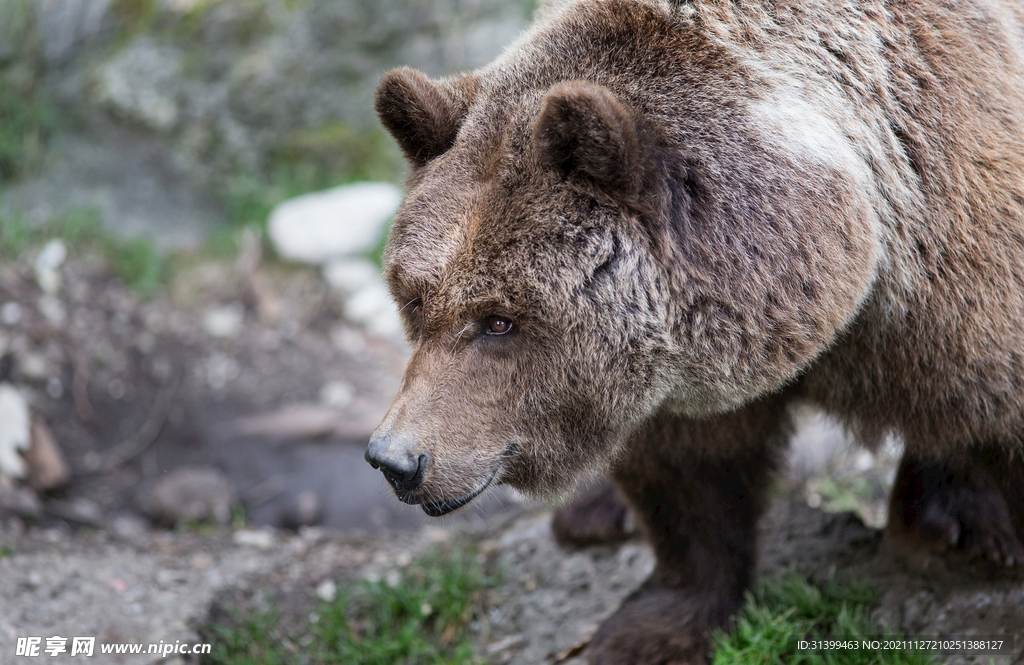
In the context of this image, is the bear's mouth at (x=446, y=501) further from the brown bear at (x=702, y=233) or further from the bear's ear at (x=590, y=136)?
the bear's ear at (x=590, y=136)

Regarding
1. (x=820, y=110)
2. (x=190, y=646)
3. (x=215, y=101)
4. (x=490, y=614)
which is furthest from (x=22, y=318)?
(x=820, y=110)

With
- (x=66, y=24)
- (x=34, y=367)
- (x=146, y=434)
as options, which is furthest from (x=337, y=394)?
(x=66, y=24)

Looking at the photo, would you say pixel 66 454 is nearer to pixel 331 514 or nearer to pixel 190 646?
pixel 331 514

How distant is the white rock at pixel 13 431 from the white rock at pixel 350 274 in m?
2.38

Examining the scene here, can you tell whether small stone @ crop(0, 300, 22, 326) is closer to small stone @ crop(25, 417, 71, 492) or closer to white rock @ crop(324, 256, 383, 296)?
small stone @ crop(25, 417, 71, 492)

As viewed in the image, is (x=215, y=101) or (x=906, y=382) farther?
(x=215, y=101)

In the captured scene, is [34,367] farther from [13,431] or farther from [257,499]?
[257,499]

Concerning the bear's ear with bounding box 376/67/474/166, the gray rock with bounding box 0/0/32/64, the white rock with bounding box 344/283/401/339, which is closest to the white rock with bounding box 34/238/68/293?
the gray rock with bounding box 0/0/32/64

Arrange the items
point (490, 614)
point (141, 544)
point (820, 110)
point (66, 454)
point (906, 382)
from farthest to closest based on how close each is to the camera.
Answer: point (66, 454) < point (141, 544) < point (490, 614) < point (906, 382) < point (820, 110)

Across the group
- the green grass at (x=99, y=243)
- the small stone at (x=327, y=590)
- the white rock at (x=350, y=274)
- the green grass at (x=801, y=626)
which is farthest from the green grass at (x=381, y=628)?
the green grass at (x=99, y=243)

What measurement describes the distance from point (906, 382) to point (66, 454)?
16.0 ft

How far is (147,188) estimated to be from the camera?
7359 mm

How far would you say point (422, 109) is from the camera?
8.74ft

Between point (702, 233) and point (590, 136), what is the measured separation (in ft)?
1.29
